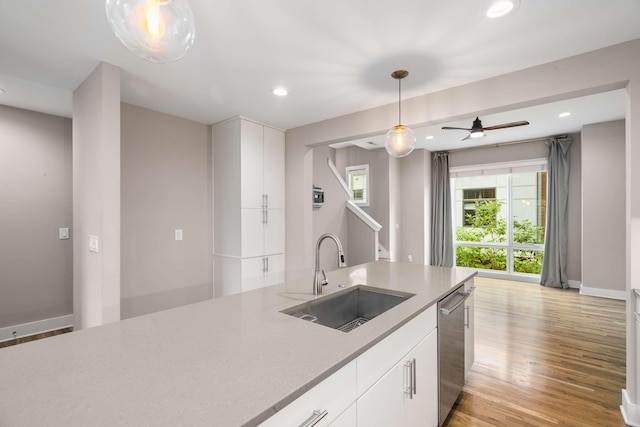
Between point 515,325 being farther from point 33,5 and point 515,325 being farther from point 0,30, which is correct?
point 0,30

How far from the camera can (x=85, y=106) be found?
8.43 ft

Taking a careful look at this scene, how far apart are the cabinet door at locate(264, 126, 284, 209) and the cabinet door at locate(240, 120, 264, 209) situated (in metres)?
0.09

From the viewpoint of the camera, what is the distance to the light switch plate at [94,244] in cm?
233

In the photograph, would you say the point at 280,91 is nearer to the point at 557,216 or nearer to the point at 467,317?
the point at 467,317

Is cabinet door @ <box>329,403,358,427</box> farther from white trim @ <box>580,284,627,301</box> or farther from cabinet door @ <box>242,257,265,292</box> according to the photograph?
white trim @ <box>580,284,627,301</box>

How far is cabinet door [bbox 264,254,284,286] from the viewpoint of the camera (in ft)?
12.5

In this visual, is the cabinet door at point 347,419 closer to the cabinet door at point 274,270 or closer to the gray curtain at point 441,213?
the cabinet door at point 274,270

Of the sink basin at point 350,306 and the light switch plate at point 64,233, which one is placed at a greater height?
the light switch plate at point 64,233

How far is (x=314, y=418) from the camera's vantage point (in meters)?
0.85

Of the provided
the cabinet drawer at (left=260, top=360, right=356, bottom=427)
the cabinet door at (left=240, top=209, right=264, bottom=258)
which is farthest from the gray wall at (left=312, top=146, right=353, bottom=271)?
the cabinet drawer at (left=260, top=360, right=356, bottom=427)

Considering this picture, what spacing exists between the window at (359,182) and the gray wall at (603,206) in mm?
3707

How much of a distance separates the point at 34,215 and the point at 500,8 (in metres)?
4.84

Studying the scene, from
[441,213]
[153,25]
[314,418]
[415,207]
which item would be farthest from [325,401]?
[441,213]

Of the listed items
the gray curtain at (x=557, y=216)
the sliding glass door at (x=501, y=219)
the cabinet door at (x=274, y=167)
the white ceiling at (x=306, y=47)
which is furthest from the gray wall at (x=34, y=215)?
the gray curtain at (x=557, y=216)
